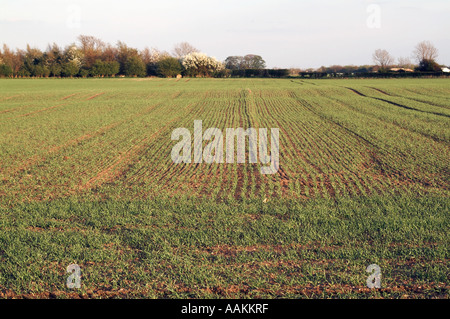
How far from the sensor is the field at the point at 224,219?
5668 millimetres

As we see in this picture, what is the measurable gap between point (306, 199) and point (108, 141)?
→ 11.2 meters

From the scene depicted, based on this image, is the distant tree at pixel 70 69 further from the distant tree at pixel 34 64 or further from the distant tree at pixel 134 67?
the distant tree at pixel 134 67

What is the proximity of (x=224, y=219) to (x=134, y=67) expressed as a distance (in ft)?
318

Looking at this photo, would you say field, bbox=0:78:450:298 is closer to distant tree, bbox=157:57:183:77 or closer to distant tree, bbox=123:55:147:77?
distant tree, bbox=157:57:183:77

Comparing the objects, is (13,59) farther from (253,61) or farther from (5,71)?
(253,61)

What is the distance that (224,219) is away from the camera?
8094 mm

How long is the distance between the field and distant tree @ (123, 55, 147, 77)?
84.9 metres

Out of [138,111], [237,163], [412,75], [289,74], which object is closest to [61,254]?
[237,163]

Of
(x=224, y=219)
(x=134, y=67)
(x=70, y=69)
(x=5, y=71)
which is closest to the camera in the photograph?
(x=224, y=219)

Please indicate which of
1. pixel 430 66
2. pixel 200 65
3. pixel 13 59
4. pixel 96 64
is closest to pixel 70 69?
pixel 96 64

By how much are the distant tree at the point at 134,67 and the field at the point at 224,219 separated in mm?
84903
